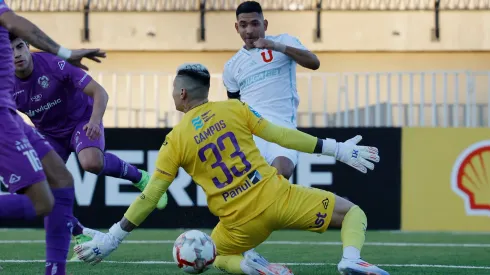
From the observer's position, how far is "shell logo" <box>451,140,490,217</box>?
13336 millimetres

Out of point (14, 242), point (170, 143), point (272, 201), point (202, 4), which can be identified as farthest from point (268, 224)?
point (202, 4)

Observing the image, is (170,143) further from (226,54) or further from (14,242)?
(226,54)

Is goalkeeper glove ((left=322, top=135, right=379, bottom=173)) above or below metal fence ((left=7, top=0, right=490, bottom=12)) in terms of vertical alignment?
below

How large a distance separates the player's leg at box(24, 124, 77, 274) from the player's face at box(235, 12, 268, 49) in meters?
2.74

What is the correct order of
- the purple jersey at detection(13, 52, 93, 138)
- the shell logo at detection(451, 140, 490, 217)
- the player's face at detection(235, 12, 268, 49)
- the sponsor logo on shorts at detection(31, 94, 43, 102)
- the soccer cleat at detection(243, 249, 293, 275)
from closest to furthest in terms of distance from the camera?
the soccer cleat at detection(243, 249, 293, 275) → the purple jersey at detection(13, 52, 93, 138) → the sponsor logo on shorts at detection(31, 94, 43, 102) → the player's face at detection(235, 12, 268, 49) → the shell logo at detection(451, 140, 490, 217)

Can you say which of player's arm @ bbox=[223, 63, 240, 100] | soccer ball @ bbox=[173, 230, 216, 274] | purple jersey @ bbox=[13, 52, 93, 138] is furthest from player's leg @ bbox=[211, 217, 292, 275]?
player's arm @ bbox=[223, 63, 240, 100]

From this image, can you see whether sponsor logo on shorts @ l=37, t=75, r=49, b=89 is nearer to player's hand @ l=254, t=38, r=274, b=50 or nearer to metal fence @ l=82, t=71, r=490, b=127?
player's hand @ l=254, t=38, r=274, b=50

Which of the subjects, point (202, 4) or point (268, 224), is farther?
point (202, 4)

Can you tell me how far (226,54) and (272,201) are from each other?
1908cm

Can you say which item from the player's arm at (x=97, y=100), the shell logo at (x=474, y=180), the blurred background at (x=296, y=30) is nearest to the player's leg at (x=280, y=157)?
the player's arm at (x=97, y=100)

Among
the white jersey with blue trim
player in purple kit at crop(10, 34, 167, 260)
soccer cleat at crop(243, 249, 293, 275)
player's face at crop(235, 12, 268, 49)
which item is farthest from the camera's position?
the white jersey with blue trim

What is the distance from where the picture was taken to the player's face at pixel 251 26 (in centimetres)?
880

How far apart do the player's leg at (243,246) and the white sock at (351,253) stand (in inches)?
20.7

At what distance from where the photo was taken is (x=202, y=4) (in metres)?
24.4
